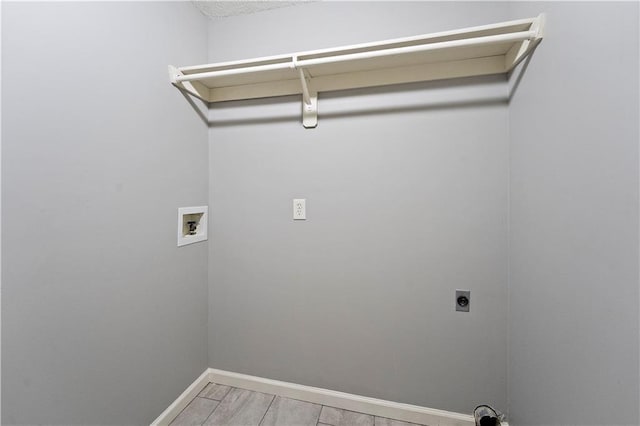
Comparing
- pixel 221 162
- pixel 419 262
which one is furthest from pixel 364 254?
pixel 221 162

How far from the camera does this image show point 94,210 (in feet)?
A: 3.20

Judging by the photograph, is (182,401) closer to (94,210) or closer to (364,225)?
(94,210)

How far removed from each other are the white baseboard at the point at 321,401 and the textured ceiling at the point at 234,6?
89.7 inches

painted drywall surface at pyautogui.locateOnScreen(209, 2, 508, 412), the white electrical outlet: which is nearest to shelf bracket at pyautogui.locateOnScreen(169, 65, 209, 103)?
painted drywall surface at pyautogui.locateOnScreen(209, 2, 508, 412)

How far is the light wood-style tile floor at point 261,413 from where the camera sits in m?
1.32

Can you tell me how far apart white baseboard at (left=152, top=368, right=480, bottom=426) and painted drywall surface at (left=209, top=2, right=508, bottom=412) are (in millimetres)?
45

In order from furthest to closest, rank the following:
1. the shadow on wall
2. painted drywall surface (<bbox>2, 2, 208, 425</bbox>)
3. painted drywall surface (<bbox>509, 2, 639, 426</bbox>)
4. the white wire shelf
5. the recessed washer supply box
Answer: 1. the recessed washer supply box
2. the shadow on wall
3. the white wire shelf
4. painted drywall surface (<bbox>2, 2, 208, 425</bbox>)
5. painted drywall surface (<bbox>509, 2, 639, 426</bbox>)

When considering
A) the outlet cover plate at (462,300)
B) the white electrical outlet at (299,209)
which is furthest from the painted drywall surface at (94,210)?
the outlet cover plate at (462,300)

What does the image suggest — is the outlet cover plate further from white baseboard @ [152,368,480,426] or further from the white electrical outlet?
the white electrical outlet

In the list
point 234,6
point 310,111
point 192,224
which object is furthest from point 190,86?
point 192,224

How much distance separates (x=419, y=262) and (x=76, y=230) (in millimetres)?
1510

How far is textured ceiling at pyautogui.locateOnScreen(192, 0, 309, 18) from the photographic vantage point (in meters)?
1.44

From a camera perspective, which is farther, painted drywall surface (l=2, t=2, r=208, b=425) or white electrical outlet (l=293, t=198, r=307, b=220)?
white electrical outlet (l=293, t=198, r=307, b=220)

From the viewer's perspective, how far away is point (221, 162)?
1.58 metres
